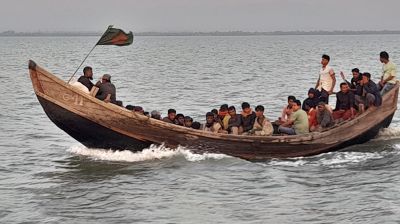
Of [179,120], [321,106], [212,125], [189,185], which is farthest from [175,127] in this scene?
[321,106]

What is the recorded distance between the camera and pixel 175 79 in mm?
52312

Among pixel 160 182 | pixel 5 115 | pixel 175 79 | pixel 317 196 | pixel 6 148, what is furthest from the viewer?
pixel 175 79

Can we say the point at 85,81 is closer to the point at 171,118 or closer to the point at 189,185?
the point at 171,118

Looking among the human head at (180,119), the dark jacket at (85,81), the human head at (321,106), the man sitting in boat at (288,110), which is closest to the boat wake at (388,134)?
the human head at (321,106)

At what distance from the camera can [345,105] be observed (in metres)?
17.8

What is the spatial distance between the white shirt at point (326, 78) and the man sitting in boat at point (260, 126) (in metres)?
2.85

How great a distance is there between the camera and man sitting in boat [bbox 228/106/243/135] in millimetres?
16281

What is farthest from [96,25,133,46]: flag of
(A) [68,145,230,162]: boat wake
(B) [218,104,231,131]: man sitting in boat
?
(B) [218,104,231,131]: man sitting in boat

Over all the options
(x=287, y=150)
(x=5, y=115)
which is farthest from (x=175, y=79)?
(x=287, y=150)

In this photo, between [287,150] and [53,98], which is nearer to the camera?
[53,98]

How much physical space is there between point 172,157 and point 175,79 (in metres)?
36.3

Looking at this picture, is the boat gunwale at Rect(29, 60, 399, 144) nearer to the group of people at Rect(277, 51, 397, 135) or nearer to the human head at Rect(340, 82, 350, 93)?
the group of people at Rect(277, 51, 397, 135)

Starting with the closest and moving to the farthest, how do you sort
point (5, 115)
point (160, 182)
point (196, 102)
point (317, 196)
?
point (317, 196), point (160, 182), point (5, 115), point (196, 102)

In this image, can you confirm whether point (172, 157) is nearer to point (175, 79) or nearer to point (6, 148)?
point (6, 148)
